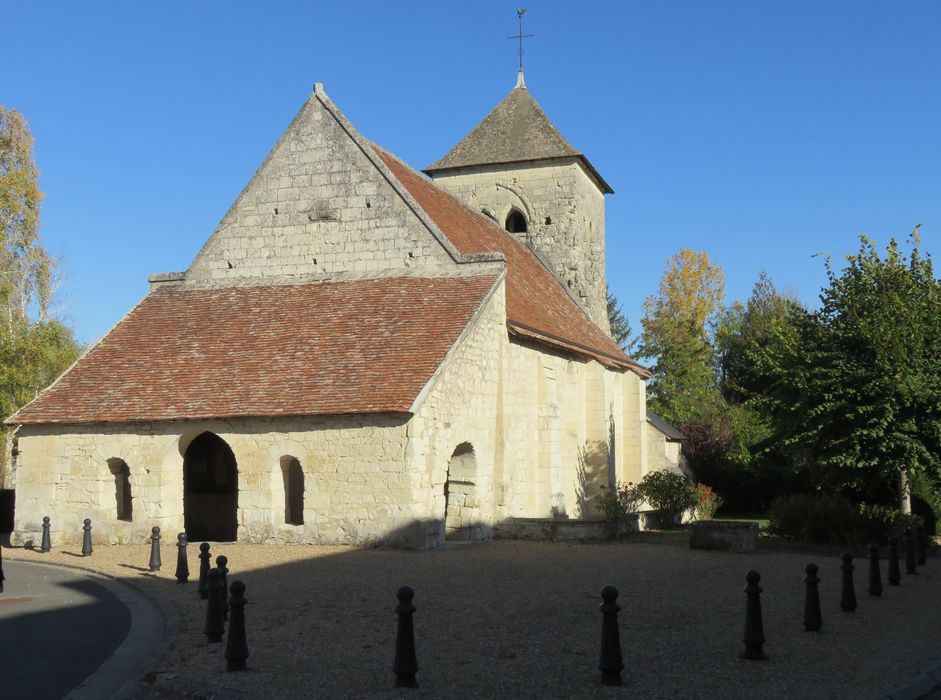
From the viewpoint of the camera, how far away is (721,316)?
52656mm

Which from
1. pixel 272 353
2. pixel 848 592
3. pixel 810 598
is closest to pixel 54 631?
pixel 810 598

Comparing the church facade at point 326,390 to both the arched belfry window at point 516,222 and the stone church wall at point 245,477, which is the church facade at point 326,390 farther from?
the arched belfry window at point 516,222

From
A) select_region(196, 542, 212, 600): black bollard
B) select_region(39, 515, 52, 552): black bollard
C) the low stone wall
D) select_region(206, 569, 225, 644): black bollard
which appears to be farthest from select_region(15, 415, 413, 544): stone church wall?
select_region(206, 569, 225, 644): black bollard

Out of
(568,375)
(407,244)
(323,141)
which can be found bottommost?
(568,375)

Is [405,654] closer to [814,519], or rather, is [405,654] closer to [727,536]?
[727,536]

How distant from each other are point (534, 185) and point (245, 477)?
1742cm

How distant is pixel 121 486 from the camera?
18.5 meters

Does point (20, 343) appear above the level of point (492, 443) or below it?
above

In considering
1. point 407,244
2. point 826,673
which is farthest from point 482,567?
point 407,244

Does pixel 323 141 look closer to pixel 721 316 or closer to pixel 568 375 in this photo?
pixel 568 375

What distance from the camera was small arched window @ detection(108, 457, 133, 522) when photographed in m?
17.8

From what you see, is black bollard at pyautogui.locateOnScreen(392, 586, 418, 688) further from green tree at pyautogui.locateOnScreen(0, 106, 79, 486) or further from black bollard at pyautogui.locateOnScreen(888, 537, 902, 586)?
green tree at pyautogui.locateOnScreen(0, 106, 79, 486)

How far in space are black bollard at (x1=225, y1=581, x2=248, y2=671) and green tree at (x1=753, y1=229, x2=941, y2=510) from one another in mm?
12346

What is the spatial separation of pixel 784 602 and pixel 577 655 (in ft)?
12.8
